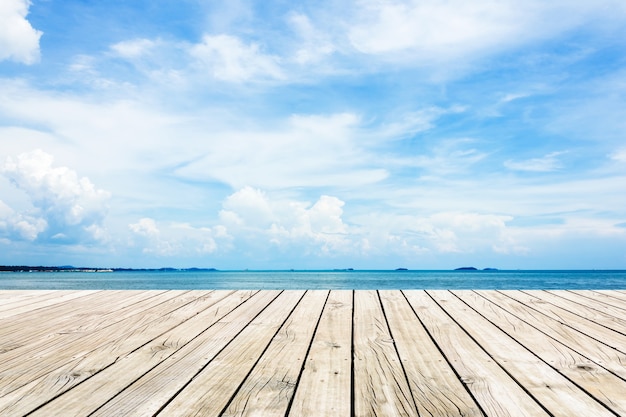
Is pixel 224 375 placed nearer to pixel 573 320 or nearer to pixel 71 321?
pixel 71 321

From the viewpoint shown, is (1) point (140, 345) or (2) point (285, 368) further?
(1) point (140, 345)

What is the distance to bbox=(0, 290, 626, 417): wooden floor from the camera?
166cm

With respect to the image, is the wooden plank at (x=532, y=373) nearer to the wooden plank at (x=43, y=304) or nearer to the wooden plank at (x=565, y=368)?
the wooden plank at (x=565, y=368)

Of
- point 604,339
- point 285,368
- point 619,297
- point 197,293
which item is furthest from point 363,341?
point 619,297

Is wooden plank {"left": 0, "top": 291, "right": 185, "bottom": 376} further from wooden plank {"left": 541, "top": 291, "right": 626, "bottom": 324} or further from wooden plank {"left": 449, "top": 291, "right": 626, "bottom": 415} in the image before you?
wooden plank {"left": 541, "top": 291, "right": 626, "bottom": 324}

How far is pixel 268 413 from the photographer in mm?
1557

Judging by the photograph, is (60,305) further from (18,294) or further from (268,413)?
(268,413)

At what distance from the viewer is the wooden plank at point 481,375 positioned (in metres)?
1.63

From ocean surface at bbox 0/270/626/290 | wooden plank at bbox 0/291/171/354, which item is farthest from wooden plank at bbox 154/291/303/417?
ocean surface at bbox 0/270/626/290

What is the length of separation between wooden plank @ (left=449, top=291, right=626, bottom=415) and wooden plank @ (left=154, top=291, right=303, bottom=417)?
117 cm

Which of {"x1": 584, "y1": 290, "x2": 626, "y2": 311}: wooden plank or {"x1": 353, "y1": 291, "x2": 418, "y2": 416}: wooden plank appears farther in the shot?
{"x1": 584, "y1": 290, "x2": 626, "y2": 311}: wooden plank

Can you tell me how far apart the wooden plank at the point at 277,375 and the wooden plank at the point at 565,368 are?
0.95 meters

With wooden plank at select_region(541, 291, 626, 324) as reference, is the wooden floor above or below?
below

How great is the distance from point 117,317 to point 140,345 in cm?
103
